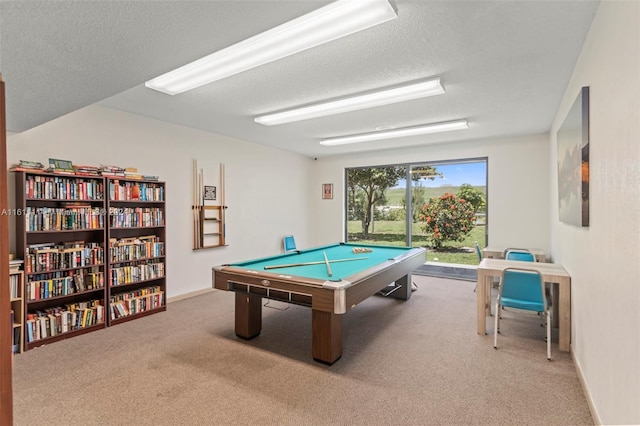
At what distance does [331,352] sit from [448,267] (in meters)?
4.56

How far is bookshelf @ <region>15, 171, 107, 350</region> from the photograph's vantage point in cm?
299

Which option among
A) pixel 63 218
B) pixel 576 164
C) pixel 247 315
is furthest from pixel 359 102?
pixel 63 218

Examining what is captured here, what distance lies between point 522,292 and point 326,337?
1.99 meters

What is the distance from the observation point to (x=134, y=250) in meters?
3.83

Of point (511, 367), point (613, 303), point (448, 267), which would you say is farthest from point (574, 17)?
point (448, 267)

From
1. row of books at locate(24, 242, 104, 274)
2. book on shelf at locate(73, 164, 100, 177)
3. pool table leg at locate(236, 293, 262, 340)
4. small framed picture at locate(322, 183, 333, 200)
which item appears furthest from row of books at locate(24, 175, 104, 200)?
small framed picture at locate(322, 183, 333, 200)

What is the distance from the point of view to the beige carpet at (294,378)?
6.61ft

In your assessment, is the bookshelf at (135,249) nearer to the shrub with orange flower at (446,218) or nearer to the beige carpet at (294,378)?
the beige carpet at (294,378)

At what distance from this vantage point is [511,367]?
2.60 metres

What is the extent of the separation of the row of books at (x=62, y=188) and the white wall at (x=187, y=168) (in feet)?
0.77

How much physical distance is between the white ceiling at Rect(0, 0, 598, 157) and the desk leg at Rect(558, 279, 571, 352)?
2018mm

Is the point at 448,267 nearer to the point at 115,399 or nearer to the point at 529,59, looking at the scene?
the point at 529,59

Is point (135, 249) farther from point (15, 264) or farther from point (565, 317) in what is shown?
point (565, 317)

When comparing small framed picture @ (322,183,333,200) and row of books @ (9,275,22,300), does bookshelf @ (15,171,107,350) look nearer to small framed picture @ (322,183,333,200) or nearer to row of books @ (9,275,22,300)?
row of books @ (9,275,22,300)
